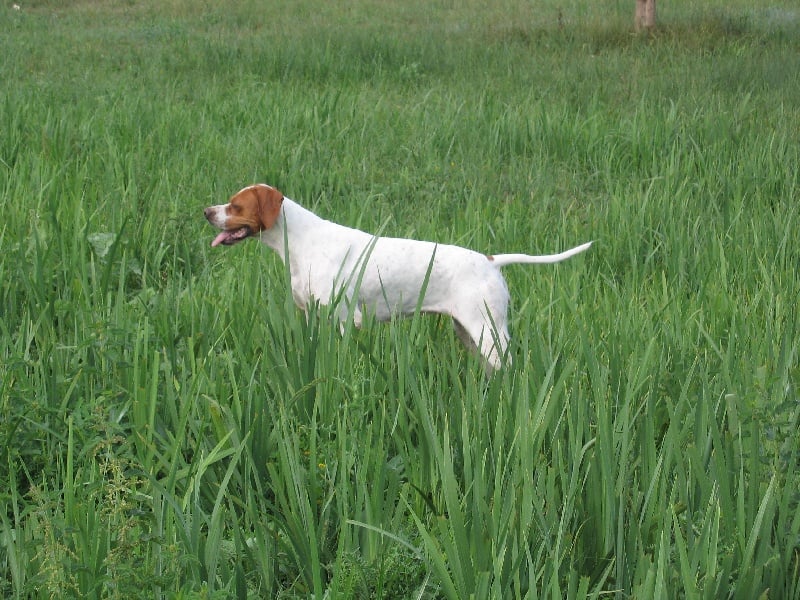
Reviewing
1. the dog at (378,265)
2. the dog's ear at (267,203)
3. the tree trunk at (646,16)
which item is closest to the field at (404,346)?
the dog at (378,265)

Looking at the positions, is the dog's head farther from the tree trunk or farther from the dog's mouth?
the tree trunk

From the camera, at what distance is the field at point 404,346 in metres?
1.92

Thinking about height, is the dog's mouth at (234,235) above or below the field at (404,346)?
above

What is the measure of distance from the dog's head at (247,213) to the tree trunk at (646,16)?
30.1ft

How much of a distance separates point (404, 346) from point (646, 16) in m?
10.5

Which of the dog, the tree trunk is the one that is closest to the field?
the dog

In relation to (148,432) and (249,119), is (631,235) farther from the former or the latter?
(249,119)

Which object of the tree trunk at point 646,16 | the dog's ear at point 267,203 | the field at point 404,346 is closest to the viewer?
the field at point 404,346

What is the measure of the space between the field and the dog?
15 centimetres

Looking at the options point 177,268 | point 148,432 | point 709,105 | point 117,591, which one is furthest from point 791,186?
point 117,591

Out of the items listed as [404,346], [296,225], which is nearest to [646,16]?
[296,225]

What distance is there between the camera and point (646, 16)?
39.2ft

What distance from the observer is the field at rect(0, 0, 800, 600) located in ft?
6.30

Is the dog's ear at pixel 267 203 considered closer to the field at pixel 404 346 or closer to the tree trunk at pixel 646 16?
the field at pixel 404 346
